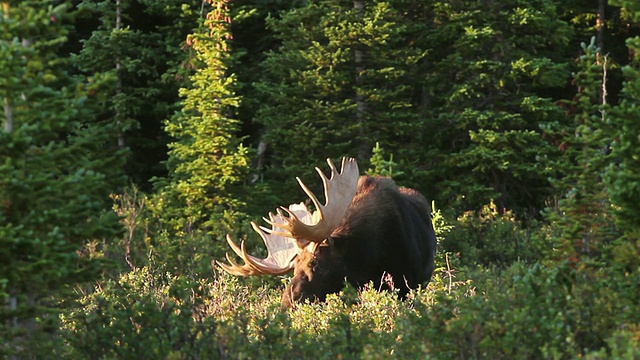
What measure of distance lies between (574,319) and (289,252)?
200 inches

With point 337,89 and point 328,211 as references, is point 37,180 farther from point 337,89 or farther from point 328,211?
point 337,89

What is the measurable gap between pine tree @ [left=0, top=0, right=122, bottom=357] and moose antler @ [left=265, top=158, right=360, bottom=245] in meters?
4.01

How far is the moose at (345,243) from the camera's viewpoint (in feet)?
36.6

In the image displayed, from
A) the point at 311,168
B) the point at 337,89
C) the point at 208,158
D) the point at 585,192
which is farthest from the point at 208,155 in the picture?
the point at 585,192

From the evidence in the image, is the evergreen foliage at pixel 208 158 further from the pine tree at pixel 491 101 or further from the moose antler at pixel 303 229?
the moose antler at pixel 303 229

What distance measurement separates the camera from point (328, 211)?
11398 mm

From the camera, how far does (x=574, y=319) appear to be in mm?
6840

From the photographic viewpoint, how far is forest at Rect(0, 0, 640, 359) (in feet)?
22.3

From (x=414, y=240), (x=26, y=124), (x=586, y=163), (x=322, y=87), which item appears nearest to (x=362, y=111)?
(x=322, y=87)

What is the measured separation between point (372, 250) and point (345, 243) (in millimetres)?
356

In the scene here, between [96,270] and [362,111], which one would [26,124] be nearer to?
[96,270]

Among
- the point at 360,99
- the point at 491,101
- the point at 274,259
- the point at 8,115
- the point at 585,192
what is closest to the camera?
the point at 8,115

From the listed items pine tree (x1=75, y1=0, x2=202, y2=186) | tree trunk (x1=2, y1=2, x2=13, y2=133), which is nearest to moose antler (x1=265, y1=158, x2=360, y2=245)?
tree trunk (x1=2, y1=2, x2=13, y2=133)

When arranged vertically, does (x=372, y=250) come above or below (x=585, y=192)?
below
